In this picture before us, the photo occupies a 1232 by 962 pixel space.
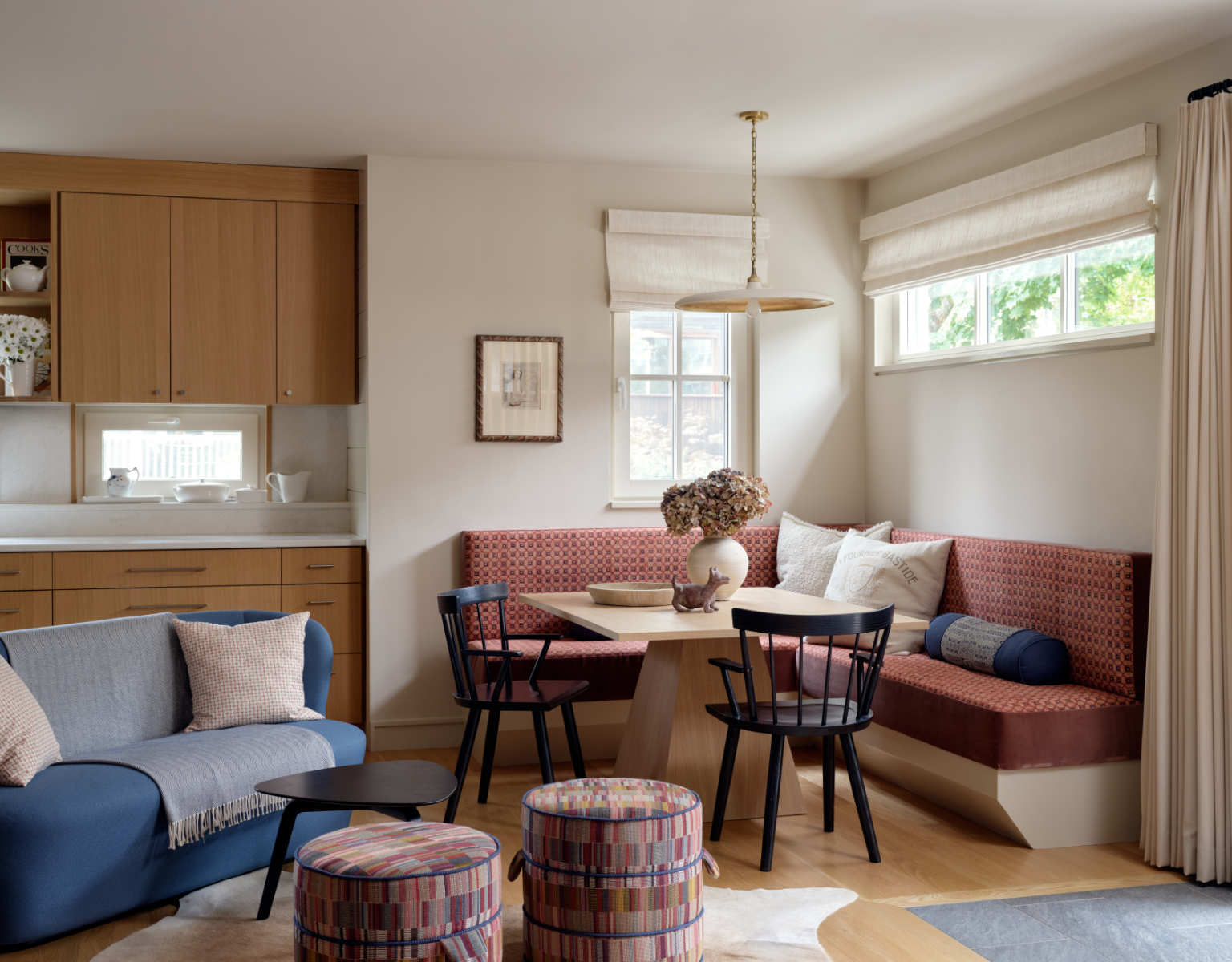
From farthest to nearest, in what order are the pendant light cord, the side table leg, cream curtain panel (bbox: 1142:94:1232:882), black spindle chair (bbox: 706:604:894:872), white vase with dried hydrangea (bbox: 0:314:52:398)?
white vase with dried hydrangea (bbox: 0:314:52:398) < the pendant light cord < cream curtain panel (bbox: 1142:94:1232:882) < black spindle chair (bbox: 706:604:894:872) < the side table leg

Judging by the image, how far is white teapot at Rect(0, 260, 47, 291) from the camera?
210 inches

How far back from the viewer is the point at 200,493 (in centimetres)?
567

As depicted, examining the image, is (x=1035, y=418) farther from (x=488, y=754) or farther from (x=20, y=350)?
(x=20, y=350)

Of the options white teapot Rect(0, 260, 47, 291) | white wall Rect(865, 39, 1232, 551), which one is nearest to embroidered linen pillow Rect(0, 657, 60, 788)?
white teapot Rect(0, 260, 47, 291)

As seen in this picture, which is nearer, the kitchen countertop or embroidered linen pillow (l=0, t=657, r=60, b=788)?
embroidered linen pillow (l=0, t=657, r=60, b=788)

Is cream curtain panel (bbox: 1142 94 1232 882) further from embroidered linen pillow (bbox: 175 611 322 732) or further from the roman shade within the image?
embroidered linen pillow (bbox: 175 611 322 732)

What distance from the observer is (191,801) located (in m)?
3.12

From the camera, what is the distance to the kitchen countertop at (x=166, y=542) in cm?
493

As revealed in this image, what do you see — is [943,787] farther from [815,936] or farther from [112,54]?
[112,54]

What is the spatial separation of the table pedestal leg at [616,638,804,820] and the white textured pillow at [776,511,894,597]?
117 centimetres

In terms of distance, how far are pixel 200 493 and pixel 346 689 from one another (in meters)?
1.29

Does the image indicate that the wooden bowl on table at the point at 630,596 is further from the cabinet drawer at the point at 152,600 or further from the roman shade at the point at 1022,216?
the roman shade at the point at 1022,216

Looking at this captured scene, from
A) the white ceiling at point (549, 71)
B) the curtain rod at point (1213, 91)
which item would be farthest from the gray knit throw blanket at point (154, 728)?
the curtain rod at point (1213, 91)

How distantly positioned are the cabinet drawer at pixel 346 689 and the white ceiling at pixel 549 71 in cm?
231
